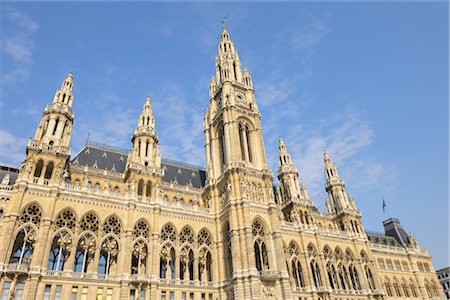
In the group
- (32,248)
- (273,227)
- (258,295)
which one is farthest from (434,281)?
(32,248)

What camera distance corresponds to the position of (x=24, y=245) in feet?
103

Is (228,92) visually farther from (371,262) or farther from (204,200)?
(371,262)

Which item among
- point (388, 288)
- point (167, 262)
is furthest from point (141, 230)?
point (388, 288)

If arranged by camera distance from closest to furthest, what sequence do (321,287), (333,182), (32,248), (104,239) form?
(32,248) < (104,239) < (321,287) < (333,182)

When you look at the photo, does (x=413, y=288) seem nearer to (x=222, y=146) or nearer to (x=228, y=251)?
(x=228, y=251)

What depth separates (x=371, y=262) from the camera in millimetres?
54969

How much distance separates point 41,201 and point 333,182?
172ft

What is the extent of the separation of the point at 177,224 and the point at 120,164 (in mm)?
16480

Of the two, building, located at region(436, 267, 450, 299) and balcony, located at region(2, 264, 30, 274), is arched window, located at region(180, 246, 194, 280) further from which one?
building, located at region(436, 267, 450, 299)

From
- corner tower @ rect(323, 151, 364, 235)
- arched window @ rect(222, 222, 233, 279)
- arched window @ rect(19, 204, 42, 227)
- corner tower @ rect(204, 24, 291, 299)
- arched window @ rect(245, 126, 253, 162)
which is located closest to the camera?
arched window @ rect(19, 204, 42, 227)

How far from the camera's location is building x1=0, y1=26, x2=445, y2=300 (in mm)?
32688

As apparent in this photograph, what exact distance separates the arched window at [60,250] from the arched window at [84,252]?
134 centimetres

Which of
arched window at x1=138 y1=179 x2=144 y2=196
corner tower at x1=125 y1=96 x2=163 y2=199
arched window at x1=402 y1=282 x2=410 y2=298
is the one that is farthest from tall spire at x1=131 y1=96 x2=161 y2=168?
arched window at x1=402 y1=282 x2=410 y2=298

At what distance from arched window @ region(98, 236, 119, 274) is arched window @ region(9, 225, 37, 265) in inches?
273
